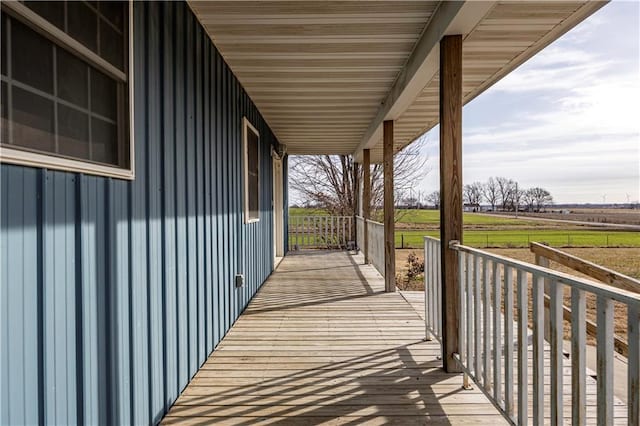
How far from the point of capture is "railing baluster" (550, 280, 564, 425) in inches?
55.1

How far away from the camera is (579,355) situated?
1.30m

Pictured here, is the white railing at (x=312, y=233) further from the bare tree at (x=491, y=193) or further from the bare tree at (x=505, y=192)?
the bare tree at (x=505, y=192)

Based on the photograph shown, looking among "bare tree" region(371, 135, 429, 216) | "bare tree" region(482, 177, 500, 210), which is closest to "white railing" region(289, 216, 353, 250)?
"bare tree" region(371, 135, 429, 216)

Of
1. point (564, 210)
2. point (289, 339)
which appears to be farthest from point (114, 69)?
point (564, 210)

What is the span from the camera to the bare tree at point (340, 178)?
12.7 meters

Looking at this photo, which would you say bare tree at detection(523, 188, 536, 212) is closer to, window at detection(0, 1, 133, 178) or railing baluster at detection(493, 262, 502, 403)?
railing baluster at detection(493, 262, 502, 403)

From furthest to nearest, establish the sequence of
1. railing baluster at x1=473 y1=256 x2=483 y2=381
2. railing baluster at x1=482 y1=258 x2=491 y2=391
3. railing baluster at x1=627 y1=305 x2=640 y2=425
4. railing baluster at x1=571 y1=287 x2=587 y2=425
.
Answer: railing baluster at x1=473 y1=256 x2=483 y2=381 → railing baluster at x1=482 y1=258 x2=491 y2=391 → railing baluster at x1=571 y1=287 x2=587 y2=425 → railing baluster at x1=627 y1=305 x2=640 y2=425

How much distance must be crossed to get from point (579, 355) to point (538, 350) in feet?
0.80

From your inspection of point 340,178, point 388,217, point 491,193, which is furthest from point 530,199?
point 388,217

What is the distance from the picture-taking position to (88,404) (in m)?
1.38

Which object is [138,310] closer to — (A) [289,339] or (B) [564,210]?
(A) [289,339]

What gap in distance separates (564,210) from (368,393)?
50.3 ft

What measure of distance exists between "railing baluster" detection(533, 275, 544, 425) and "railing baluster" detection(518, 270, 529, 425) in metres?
0.10

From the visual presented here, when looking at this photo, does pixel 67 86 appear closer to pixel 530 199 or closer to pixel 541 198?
pixel 530 199
